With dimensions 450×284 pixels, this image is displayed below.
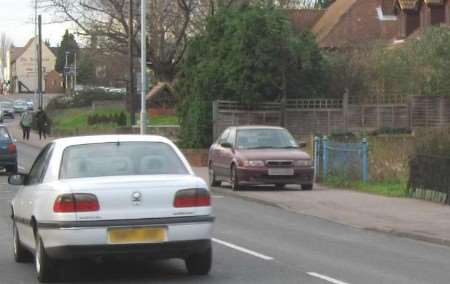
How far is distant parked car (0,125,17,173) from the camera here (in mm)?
31047

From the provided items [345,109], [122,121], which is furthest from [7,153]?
[122,121]

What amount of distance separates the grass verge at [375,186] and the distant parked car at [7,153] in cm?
1033

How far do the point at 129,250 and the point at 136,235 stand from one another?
0.53ft

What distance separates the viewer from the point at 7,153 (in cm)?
3106

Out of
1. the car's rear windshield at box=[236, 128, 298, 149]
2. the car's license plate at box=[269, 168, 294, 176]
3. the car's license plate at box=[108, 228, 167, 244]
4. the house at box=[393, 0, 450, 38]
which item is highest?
the house at box=[393, 0, 450, 38]

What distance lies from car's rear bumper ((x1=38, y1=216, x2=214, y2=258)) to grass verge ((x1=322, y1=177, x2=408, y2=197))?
489 inches

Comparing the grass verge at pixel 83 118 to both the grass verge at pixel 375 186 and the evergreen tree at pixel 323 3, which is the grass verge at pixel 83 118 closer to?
the evergreen tree at pixel 323 3

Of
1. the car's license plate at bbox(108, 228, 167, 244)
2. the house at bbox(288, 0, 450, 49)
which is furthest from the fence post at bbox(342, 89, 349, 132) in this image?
the car's license plate at bbox(108, 228, 167, 244)

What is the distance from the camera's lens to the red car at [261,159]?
23.7m

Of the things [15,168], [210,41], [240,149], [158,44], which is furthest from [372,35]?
[240,149]

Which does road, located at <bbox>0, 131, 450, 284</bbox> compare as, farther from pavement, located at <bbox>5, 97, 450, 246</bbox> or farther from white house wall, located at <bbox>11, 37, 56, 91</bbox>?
white house wall, located at <bbox>11, 37, 56, 91</bbox>

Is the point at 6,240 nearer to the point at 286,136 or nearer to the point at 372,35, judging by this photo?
the point at 286,136

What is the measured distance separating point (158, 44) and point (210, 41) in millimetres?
19623

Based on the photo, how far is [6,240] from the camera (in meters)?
14.8
